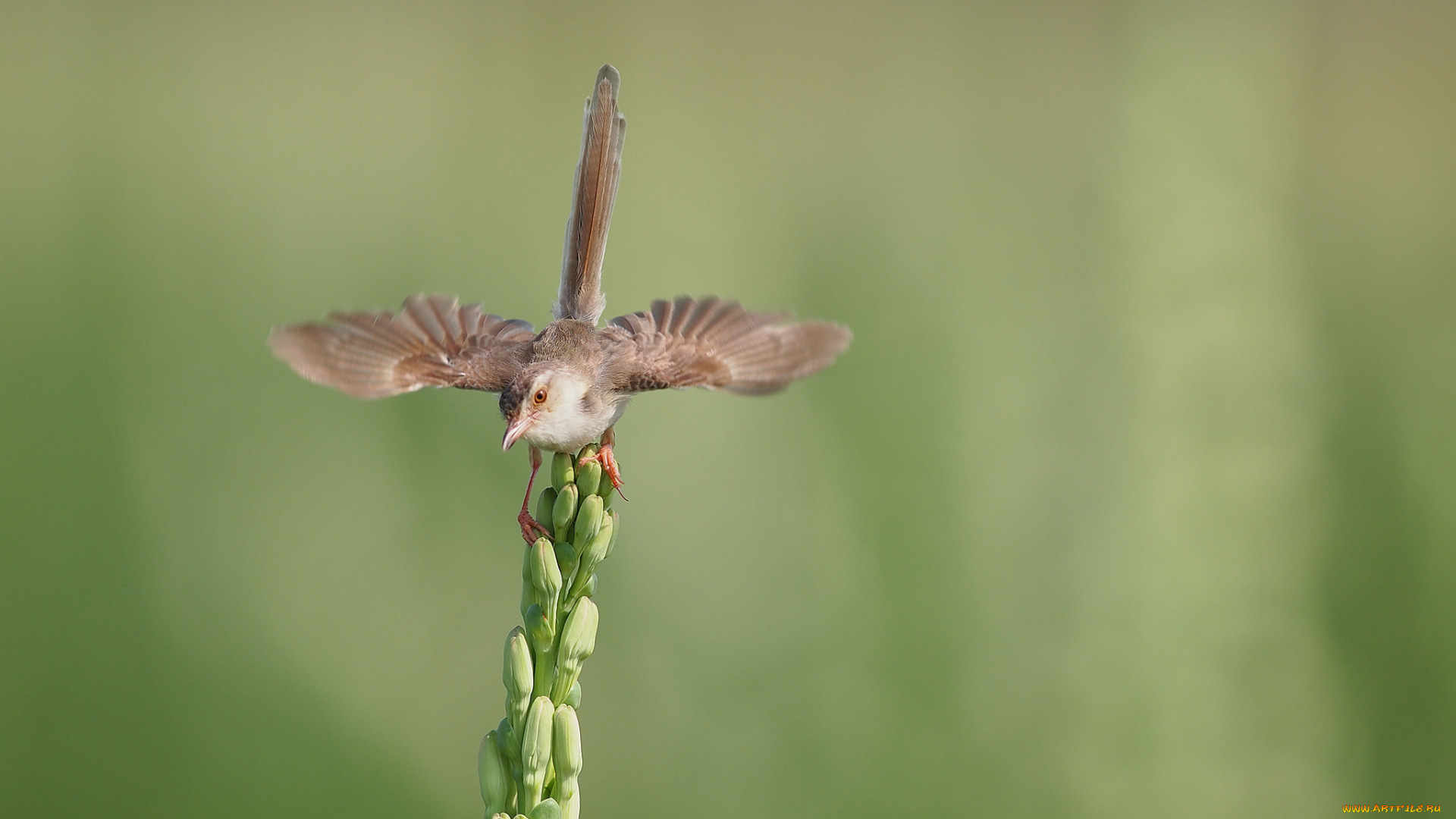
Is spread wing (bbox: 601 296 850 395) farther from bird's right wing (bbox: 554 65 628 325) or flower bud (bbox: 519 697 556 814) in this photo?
flower bud (bbox: 519 697 556 814)

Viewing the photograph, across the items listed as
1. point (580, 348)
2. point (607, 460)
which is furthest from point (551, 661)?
point (580, 348)

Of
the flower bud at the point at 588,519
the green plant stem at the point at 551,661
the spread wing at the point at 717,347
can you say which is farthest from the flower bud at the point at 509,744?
the spread wing at the point at 717,347

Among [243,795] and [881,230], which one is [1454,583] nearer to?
[881,230]

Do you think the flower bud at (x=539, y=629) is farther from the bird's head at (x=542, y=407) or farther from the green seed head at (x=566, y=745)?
the bird's head at (x=542, y=407)

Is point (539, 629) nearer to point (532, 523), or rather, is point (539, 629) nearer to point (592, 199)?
point (532, 523)

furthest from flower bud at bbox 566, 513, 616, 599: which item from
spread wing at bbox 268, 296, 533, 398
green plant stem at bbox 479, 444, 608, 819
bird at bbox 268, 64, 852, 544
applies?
spread wing at bbox 268, 296, 533, 398

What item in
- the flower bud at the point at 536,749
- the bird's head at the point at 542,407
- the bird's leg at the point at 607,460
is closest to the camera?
the flower bud at the point at 536,749

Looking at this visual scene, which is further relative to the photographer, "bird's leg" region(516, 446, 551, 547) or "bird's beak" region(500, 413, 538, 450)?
"bird's beak" region(500, 413, 538, 450)
